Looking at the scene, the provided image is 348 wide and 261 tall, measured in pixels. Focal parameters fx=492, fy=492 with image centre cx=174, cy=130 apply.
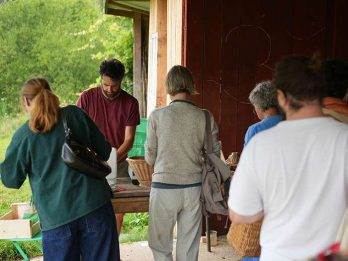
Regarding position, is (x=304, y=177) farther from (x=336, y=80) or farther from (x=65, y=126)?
(x=65, y=126)

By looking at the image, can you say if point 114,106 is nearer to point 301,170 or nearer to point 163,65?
point 163,65

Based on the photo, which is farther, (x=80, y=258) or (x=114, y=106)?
(x=114, y=106)

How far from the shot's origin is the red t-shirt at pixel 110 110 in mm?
4422

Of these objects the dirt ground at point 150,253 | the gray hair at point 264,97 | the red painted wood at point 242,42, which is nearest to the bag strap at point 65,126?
the gray hair at point 264,97

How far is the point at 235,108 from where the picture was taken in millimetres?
5445

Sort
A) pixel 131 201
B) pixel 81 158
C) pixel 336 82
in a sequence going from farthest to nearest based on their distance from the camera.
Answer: pixel 131 201
pixel 81 158
pixel 336 82

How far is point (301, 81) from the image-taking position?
6.07 feet

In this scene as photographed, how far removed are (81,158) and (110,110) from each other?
1.75 metres

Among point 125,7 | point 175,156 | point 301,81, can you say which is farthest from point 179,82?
point 125,7

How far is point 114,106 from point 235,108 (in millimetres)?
1580

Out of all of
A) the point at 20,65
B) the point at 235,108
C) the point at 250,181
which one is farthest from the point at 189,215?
the point at 20,65

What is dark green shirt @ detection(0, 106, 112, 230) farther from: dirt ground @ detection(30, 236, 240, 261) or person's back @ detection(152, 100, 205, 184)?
dirt ground @ detection(30, 236, 240, 261)

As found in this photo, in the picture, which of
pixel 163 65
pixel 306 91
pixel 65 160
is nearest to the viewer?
pixel 306 91

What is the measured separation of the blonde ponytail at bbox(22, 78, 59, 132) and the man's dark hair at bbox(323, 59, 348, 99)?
1486 millimetres
